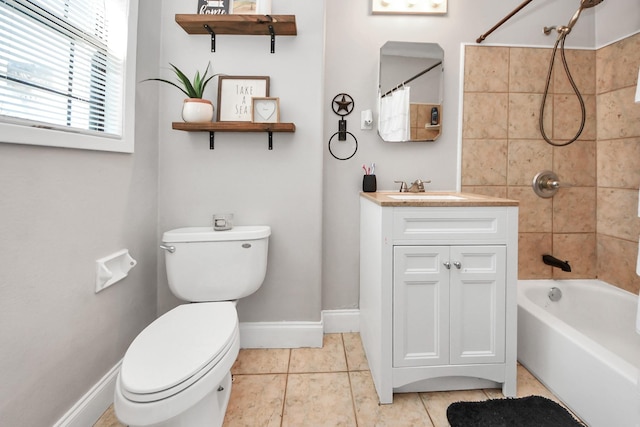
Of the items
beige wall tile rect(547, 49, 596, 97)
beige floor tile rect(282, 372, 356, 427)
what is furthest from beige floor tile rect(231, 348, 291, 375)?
beige wall tile rect(547, 49, 596, 97)

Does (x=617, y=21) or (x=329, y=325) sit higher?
(x=617, y=21)

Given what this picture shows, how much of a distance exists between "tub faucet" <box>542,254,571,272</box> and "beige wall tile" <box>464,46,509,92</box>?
1.07m

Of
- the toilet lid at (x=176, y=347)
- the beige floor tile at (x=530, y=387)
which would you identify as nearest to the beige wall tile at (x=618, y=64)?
the beige floor tile at (x=530, y=387)

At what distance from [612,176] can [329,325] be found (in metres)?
1.94

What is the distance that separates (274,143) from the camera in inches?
67.8

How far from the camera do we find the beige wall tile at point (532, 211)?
1.90 m

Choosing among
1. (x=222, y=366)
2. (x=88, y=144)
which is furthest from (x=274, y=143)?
(x=222, y=366)

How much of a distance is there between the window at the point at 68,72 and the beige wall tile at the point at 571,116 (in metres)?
2.41

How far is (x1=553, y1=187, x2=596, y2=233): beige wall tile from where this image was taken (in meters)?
1.90

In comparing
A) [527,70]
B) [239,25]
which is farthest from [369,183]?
[527,70]

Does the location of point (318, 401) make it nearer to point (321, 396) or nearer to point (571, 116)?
point (321, 396)

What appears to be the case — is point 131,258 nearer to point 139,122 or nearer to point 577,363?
point 139,122

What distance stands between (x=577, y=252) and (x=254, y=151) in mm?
2116

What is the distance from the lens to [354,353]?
1713mm
